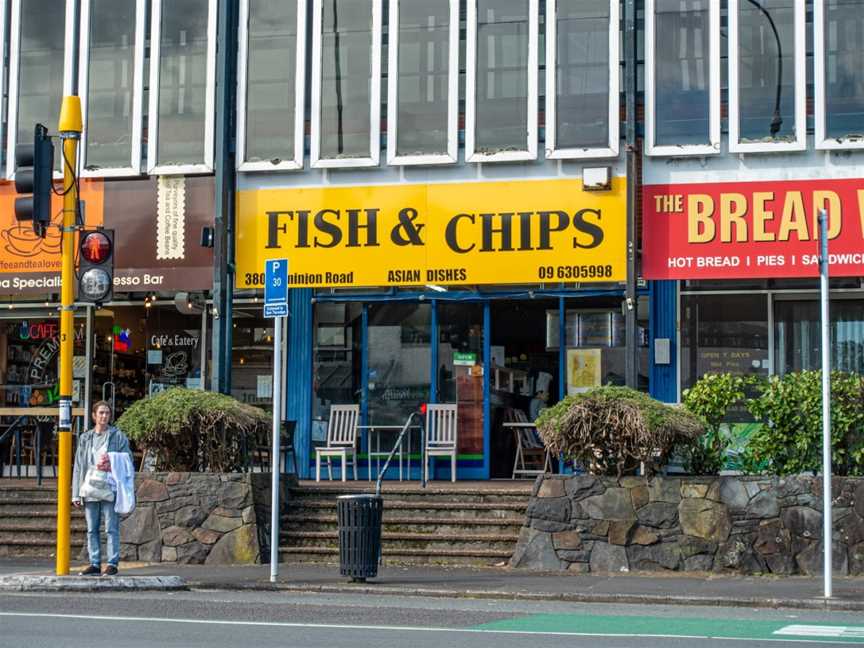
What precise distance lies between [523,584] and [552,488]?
1791 millimetres

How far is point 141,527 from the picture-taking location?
17281 mm

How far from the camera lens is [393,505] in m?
17.7

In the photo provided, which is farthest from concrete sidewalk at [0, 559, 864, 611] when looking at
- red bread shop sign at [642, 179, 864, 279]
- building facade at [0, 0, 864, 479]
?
red bread shop sign at [642, 179, 864, 279]

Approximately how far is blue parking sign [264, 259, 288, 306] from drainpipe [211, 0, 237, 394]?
14.1ft

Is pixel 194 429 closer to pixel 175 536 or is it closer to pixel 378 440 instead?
pixel 175 536

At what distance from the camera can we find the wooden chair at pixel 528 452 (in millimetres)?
20453

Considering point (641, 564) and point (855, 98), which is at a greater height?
point (855, 98)

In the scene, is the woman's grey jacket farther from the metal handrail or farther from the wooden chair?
the wooden chair

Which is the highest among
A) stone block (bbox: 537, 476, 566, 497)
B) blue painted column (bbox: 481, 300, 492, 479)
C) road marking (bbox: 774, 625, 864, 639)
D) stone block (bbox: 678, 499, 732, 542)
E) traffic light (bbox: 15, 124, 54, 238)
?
traffic light (bbox: 15, 124, 54, 238)

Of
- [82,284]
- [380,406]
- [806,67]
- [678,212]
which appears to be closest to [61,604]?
[82,284]

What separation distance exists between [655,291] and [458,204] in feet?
10.1

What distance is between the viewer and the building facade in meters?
19.0

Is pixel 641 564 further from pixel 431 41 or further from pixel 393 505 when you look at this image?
pixel 431 41

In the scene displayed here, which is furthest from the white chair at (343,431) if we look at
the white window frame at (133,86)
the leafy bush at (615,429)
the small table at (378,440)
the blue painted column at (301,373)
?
the leafy bush at (615,429)
